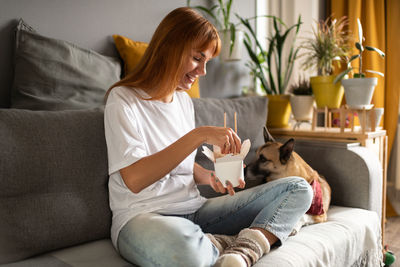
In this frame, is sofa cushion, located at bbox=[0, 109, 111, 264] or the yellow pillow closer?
sofa cushion, located at bbox=[0, 109, 111, 264]

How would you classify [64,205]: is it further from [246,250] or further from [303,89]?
[303,89]

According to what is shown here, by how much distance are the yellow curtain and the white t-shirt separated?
2.17 meters

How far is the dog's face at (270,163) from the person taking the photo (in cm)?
162

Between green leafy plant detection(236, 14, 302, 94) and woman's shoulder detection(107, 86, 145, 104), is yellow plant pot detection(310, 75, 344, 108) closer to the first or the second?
green leafy plant detection(236, 14, 302, 94)

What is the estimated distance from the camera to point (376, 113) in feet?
6.48

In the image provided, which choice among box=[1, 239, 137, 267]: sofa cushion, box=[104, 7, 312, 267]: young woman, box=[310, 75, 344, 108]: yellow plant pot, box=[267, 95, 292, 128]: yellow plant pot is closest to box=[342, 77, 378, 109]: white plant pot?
box=[310, 75, 344, 108]: yellow plant pot

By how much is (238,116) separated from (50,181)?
101cm

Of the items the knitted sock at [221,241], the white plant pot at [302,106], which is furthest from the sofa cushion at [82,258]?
the white plant pot at [302,106]

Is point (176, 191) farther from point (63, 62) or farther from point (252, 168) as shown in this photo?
point (63, 62)

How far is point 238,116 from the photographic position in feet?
6.01

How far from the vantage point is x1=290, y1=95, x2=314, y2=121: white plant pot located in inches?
85.0

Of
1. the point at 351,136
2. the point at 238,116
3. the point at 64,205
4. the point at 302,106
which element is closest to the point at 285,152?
the point at 238,116

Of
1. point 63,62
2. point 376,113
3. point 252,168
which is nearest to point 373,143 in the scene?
point 376,113

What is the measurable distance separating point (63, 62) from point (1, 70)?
0.81 feet
